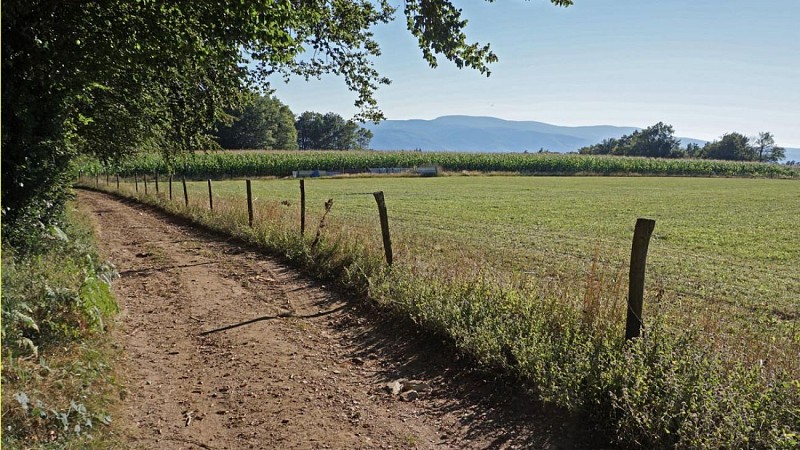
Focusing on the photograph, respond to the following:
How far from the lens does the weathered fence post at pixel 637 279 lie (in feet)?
15.9

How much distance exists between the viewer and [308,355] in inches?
234

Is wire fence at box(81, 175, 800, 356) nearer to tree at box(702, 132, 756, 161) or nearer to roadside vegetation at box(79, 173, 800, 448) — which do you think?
roadside vegetation at box(79, 173, 800, 448)

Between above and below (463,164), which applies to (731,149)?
above

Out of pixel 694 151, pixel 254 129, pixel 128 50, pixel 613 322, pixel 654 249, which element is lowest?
pixel 654 249

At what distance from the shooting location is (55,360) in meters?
4.69

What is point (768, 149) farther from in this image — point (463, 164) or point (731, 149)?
point (463, 164)

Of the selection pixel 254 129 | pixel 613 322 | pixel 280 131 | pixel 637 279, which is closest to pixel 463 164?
pixel 254 129

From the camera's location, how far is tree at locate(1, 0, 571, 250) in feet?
21.3

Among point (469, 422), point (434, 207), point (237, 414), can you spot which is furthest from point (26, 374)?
point (434, 207)

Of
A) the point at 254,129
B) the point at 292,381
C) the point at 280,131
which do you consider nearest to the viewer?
the point at 292,381

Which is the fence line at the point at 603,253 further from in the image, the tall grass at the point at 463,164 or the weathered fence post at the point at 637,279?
the tall grass at the point at 463,164

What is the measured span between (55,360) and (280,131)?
10985 cm

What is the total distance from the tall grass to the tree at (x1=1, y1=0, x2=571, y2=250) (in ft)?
153

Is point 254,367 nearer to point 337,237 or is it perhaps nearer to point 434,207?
point 337,237
